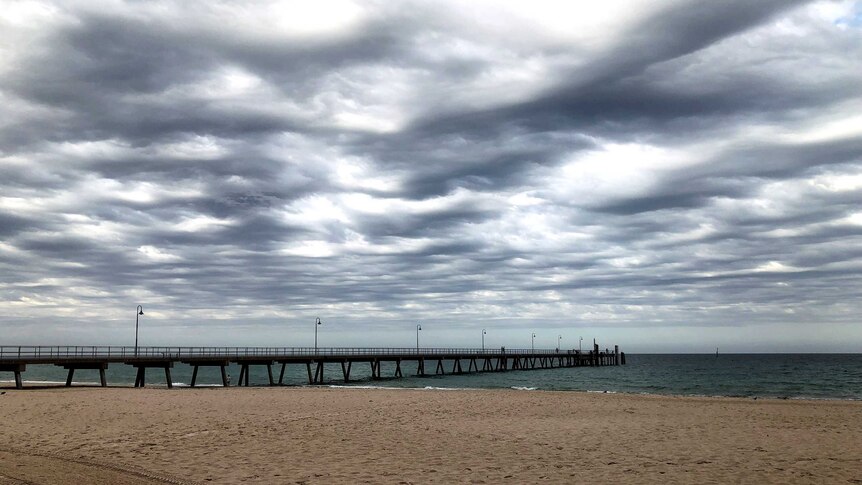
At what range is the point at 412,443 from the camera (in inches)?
667

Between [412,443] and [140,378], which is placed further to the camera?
[140,378]

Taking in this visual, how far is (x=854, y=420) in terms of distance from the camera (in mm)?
25000

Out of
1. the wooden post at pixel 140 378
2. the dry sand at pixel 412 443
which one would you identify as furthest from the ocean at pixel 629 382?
the dry sand at pixel 412 443

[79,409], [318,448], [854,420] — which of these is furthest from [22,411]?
[854,420]

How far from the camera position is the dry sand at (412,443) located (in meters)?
12.6

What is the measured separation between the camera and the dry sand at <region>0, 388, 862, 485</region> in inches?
496

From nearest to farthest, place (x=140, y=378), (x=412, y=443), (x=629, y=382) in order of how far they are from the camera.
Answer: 1. (x=412, y=443)
2. (x=140, y=378)
3. (x=629, y=382)

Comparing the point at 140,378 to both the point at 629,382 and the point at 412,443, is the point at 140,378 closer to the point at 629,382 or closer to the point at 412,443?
the point at 412,443

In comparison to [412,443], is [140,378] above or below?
below

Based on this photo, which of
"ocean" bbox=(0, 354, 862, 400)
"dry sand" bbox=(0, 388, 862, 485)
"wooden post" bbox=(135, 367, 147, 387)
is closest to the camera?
"dry sand" bbox=(0, 388, 862, 485)

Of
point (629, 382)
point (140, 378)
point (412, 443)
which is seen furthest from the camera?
point (629, 382)

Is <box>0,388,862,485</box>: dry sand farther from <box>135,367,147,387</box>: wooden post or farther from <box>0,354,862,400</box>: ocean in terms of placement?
<box>0,354,862,400</box>: ocean

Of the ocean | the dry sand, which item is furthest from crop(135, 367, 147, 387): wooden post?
the dry sand

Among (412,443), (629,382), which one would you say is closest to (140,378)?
(412,443)
